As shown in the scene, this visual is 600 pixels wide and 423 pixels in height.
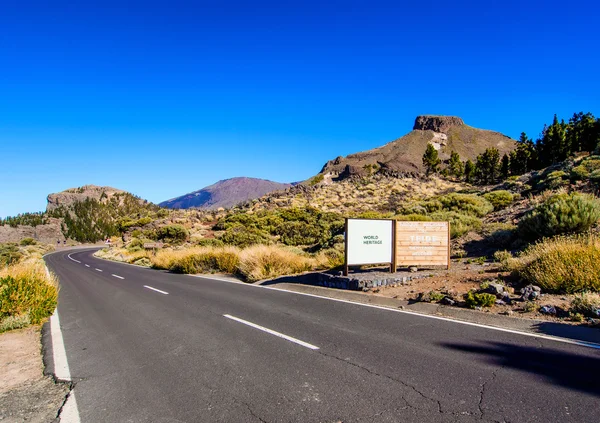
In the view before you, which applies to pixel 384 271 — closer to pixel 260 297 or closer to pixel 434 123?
pixel 260 297

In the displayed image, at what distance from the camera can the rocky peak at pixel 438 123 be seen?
15475 cm

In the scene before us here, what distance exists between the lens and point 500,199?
24.5 meters

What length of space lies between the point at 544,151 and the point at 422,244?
59.2 metres

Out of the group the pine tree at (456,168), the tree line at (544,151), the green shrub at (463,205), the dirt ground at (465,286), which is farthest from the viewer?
the pine tree at (456,168)

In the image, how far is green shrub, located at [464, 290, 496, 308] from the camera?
25.3ft

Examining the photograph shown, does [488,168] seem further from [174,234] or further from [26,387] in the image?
[26,387]

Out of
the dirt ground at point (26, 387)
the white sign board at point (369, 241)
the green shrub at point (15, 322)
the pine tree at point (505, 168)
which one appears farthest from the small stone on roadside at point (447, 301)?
the pine tree at point (505, 168)

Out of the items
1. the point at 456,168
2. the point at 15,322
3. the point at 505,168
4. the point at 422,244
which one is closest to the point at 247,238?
the point at 422,244

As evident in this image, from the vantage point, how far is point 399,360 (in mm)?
5141

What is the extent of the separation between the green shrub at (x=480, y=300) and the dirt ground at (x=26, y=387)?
7.19m

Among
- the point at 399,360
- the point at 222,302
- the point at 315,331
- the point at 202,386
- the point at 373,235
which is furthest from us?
the point at 373,235

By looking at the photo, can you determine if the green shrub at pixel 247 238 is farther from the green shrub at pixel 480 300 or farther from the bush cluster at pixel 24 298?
the green shrub at pixel 480 300

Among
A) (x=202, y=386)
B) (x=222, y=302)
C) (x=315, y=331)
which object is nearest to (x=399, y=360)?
(x=315, y=331)

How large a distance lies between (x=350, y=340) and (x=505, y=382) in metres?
2.43
